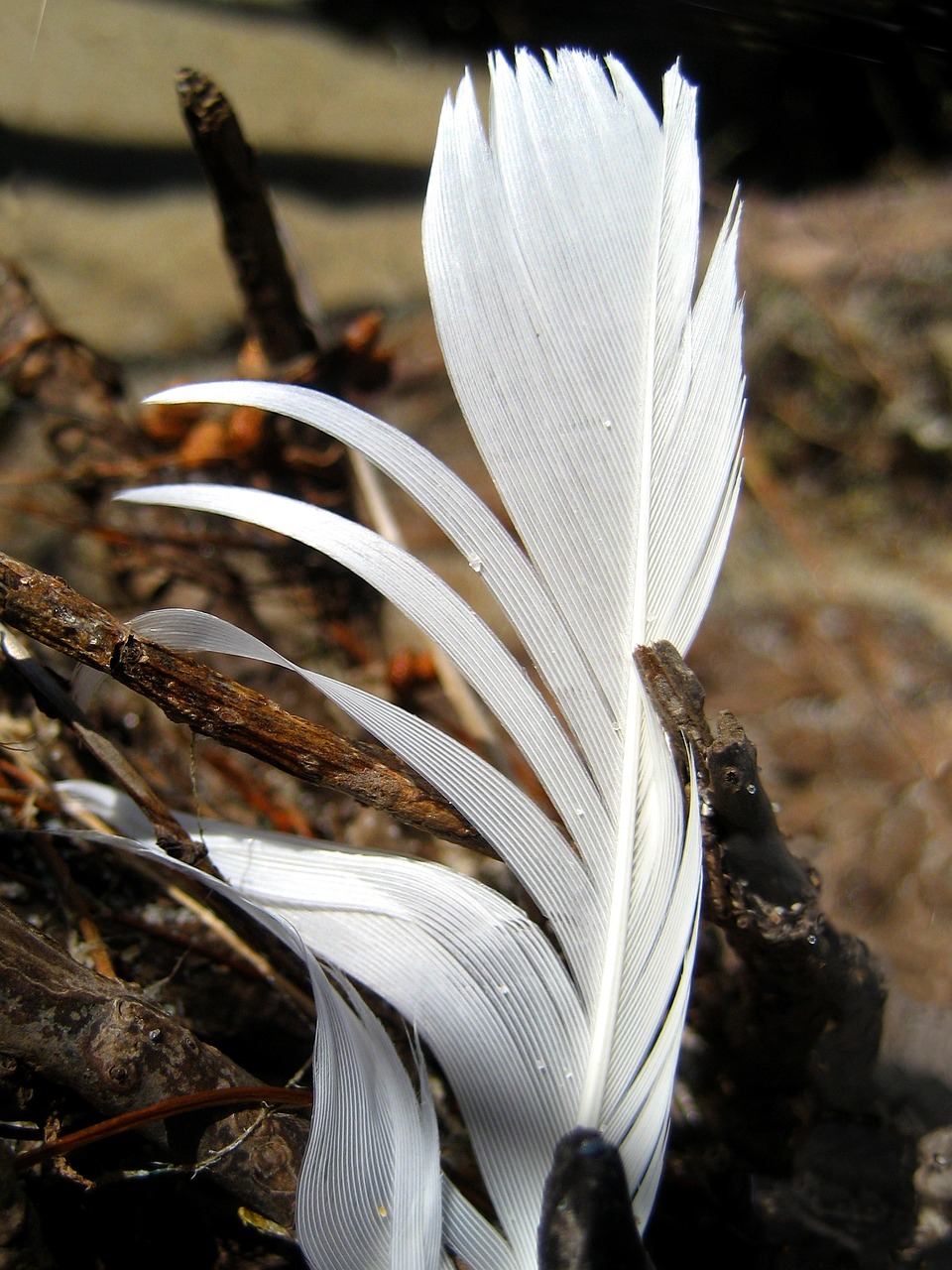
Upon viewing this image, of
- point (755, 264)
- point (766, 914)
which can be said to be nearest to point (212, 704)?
point (766, 914)

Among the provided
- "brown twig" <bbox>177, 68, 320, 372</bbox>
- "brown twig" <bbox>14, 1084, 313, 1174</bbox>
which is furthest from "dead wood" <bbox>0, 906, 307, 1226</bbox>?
"brown twig" <bbox>177, 68, 320, 372</bbox>

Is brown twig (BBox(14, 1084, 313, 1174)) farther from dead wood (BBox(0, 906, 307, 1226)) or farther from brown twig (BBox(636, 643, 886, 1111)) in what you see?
brown twig (BBox(636, 643, 886, 1111))

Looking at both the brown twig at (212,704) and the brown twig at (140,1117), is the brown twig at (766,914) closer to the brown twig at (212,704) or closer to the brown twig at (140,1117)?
the brown twig at (212,704)

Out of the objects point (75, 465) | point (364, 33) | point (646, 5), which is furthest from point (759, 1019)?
point (364, 33)

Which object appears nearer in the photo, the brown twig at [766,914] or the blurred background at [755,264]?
the brown twig at [766,914]

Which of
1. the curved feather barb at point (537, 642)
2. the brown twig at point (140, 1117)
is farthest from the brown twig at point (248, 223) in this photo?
the brown twig at point (140, 1117)

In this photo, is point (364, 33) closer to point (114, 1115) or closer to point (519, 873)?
point (519, 873)
